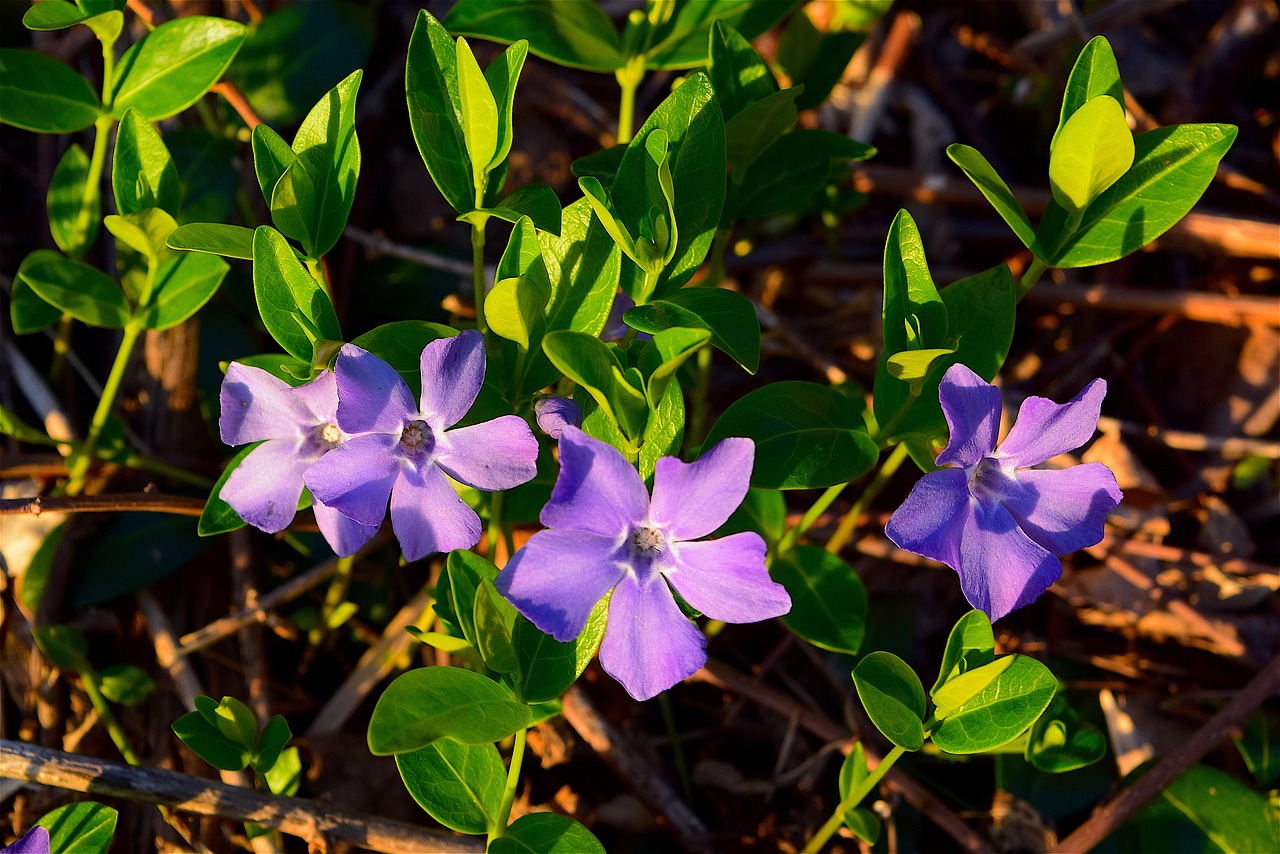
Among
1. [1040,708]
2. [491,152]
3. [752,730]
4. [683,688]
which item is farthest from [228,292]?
[1040,708]

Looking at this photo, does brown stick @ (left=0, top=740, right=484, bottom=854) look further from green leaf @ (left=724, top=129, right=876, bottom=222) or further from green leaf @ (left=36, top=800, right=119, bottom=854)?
green leaf @ (left=724, top=129, right=876, bottom=222)

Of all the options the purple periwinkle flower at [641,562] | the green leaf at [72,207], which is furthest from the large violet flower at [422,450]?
the green leaf at [72,207]

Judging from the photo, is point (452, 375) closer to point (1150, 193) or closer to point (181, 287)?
point (181, 287)

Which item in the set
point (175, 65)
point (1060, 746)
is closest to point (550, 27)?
point (175, 65)

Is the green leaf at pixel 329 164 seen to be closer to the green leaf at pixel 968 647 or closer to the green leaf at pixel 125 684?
the green leaf at pixel 125 684

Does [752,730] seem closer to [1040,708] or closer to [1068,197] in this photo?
[1040,708]
